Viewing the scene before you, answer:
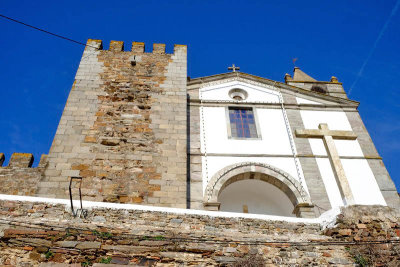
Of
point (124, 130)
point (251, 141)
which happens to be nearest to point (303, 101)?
point (251, 141)

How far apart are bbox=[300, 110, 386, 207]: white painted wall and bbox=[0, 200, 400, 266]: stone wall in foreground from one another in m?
3.57

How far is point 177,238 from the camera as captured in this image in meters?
5.16

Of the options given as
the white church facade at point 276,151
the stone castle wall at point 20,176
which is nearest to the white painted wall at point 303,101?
the white church facade at point 276,151

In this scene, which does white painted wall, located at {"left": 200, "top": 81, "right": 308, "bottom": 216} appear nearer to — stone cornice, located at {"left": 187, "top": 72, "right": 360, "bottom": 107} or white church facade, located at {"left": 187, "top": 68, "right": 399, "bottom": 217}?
white church facade, located at {"left": 187, "top": 68, "right": 399, "bottom": 217}

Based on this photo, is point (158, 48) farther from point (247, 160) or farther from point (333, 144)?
point (333, 144)

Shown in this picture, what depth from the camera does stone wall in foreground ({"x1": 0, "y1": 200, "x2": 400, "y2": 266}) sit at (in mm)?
4781

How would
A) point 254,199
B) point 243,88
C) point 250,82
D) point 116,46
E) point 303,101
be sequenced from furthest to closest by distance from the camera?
1. point 250,82
2. point 243,88
3. point 303,101
4. point 116,46
5. point 254,199

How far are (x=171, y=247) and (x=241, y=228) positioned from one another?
1442 millimetres

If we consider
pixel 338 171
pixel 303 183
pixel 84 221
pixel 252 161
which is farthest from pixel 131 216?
pixel 338 171

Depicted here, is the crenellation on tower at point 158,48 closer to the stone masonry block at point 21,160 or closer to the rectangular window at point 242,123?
the rectangular window at point 242,123

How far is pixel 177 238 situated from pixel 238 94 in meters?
8.00

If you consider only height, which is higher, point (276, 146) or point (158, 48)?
point (158, 48)

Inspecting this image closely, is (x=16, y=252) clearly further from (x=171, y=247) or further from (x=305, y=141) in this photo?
(x=305, y=141)

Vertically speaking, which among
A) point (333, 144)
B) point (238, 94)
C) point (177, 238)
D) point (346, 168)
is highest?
point (238, 94)
